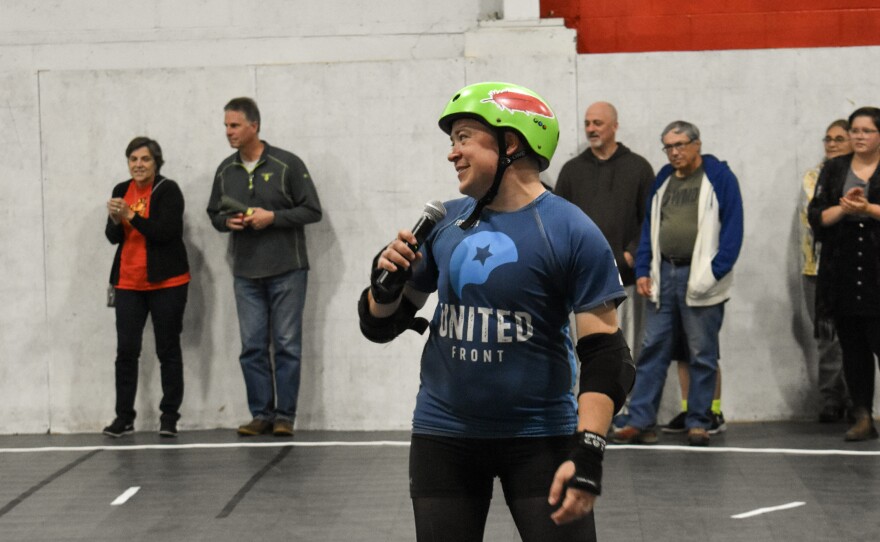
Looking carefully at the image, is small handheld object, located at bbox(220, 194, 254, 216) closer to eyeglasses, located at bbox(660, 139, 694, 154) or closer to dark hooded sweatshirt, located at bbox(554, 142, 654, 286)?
dark hooded sweatshirt, located at bbox(554, 142, 654, 286)

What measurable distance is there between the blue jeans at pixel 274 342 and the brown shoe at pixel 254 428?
0.04m

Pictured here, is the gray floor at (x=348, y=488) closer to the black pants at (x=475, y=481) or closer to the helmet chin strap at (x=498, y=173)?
the black pants at (x=475, y=481)

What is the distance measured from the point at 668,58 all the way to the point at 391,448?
9.73 feet

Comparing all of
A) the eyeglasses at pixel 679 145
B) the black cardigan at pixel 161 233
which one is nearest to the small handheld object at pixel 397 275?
the eyeglasses at pixel 679 145

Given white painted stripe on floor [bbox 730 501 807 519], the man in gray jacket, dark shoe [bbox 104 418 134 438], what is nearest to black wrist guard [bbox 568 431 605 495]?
white painted stripe on floor [bbox 730 501 807 519]

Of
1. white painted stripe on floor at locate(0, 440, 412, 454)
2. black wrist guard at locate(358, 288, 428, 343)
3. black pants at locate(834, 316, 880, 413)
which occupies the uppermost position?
black wrist guard at locate(358, 288, 428, 343)

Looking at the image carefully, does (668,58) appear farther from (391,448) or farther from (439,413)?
(439,413)

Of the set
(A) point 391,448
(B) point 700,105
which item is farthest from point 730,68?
(A) point 391,448

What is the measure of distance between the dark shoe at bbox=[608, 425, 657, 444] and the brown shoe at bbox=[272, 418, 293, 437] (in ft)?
6.40

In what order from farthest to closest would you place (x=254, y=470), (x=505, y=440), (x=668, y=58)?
(x=668, y=58), (x=254, y=470), (x=505, y=440)

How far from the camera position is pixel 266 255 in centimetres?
797

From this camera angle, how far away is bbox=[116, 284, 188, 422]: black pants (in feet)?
26.1

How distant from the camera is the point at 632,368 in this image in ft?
10.6

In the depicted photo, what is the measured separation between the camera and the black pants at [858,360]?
24.0ft
